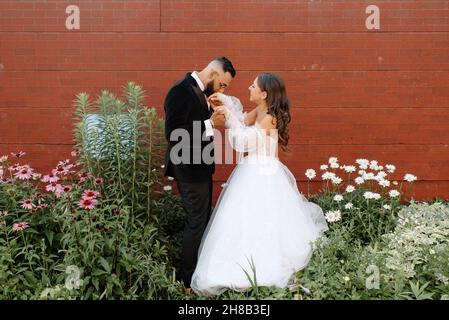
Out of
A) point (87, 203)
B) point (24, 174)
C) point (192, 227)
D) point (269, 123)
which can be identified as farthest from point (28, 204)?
point (269, 123)

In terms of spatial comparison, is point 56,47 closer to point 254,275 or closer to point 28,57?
point 28,57

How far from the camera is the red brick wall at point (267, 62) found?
5414 mm

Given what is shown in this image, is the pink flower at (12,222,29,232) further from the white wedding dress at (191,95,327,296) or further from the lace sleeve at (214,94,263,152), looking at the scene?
the lace sleeve at (214,94,263,152)

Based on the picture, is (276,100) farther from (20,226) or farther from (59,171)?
(20,226)

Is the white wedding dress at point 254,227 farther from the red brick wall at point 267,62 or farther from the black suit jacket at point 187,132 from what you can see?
the red brick wall at point 267,62

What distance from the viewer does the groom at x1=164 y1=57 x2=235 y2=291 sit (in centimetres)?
409

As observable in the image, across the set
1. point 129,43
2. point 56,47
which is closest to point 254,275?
point 129,43

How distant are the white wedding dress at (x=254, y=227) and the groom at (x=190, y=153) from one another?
120 millimetres

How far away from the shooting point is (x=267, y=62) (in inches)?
215

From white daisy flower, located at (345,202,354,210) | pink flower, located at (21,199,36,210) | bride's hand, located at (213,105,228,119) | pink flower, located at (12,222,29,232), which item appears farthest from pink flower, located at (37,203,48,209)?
white daisy flower, located at (345,202,354,210)

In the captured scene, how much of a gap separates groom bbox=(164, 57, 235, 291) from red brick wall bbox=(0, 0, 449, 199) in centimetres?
136

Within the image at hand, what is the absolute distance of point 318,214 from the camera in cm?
463

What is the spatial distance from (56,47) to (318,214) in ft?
10.7

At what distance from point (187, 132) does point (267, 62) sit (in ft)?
5.68
